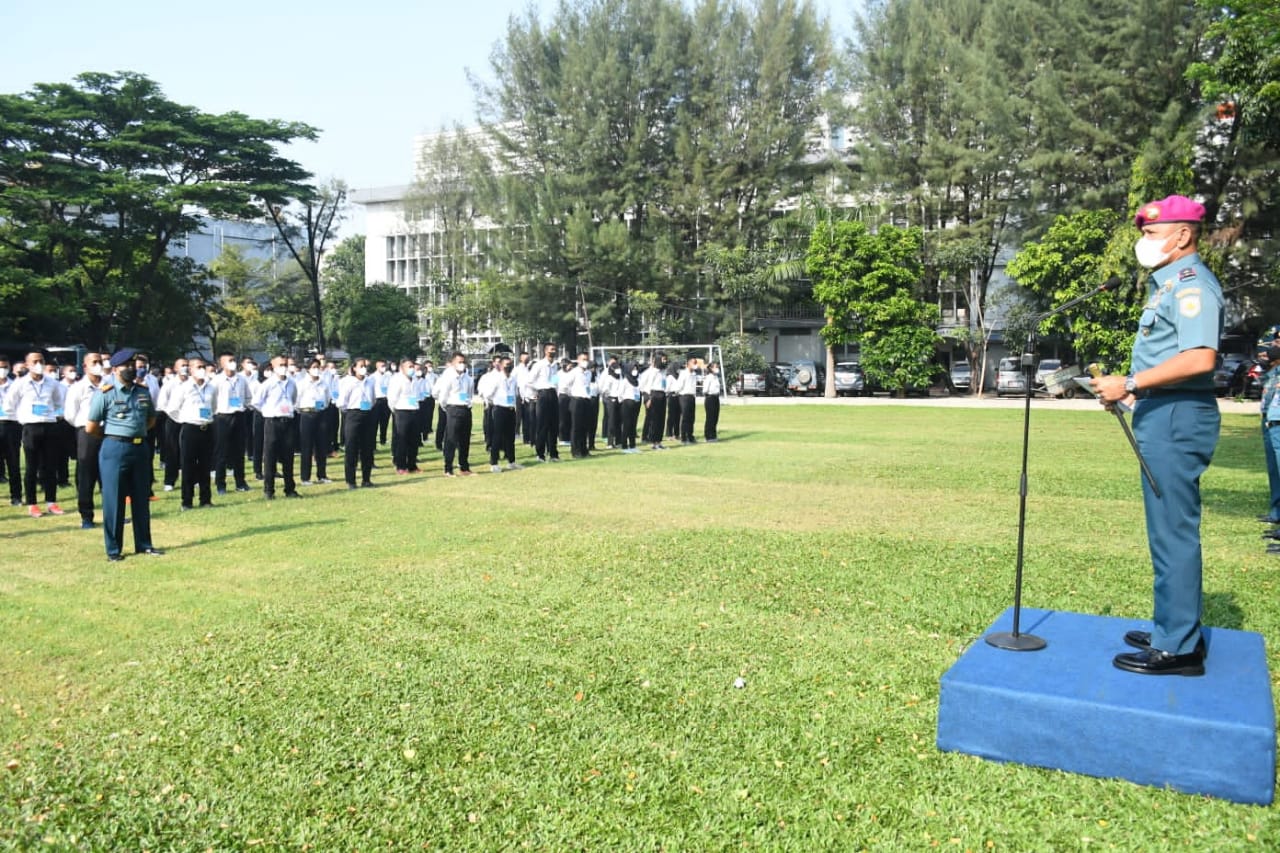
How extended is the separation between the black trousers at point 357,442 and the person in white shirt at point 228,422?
1426mm

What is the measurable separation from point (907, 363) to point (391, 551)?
112 ft

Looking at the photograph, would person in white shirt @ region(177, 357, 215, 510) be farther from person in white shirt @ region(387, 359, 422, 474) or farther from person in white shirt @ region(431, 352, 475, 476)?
person in white shirt @ region(431, 352, 475, 476)

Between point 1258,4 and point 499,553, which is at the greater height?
point 1258,4

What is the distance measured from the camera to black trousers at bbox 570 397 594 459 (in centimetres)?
1767

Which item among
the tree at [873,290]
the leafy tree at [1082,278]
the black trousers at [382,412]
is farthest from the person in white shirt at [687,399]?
the tree at [873,290]

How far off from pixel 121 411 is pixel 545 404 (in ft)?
29.2

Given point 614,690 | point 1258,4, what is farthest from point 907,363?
point 614,690

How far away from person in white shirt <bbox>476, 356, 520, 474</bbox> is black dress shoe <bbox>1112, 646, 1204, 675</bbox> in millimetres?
11965

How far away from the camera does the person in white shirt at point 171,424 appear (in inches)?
497

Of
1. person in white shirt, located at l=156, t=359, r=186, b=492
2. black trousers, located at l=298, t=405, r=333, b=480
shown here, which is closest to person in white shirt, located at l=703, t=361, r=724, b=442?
black trousers, located at l=298, t=405, r=333, b=480

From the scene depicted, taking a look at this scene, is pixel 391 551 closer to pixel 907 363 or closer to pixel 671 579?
pixel 671 579

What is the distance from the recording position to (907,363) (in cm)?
3938

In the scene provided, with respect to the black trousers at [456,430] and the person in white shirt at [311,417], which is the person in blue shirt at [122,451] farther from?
the black trousers at [456,430]

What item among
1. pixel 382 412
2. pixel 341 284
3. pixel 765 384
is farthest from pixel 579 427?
pixel 341 284
